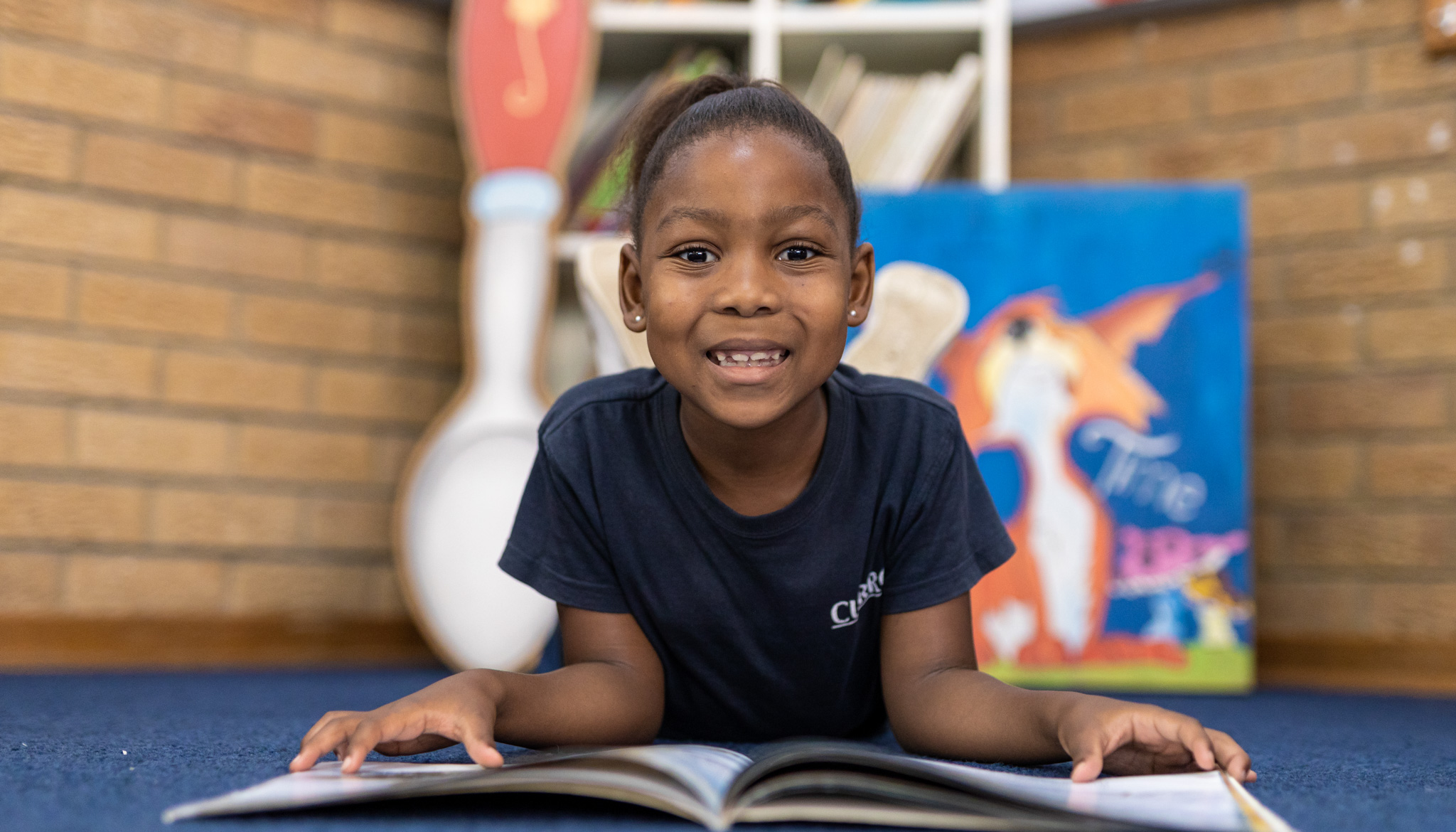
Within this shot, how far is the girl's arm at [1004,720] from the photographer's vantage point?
0.68m

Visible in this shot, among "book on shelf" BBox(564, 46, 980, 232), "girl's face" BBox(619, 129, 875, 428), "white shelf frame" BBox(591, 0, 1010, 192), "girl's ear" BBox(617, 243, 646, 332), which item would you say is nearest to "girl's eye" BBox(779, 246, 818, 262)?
"girl's face" BBox(619, 129, 875, 428)

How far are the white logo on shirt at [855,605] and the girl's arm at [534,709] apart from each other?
137 millimetres

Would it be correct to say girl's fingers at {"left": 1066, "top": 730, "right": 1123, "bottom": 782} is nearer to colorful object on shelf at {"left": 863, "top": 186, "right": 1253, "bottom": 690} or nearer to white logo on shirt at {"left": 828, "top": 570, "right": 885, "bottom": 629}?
white logo on shirt at {"left": 828, "top": 570, "right": 885, "bottom": 629}

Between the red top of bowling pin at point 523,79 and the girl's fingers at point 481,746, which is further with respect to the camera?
the red top of bowling pin at point 523,79

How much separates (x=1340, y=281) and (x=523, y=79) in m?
1.26

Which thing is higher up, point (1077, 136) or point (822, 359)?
point (1077, 136)

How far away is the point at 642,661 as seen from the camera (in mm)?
892

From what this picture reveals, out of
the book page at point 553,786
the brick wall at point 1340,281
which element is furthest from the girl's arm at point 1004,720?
the brick wall at point 1340,281

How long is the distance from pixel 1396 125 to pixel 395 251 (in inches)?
61.4

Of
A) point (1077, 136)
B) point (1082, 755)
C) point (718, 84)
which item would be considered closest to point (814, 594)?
point (1082, 755)

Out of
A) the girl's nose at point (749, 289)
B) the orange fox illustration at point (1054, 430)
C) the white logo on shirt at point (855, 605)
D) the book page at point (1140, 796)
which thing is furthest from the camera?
the orange fox illustration at point (1054, 430)

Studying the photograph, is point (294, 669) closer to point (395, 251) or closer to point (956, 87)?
point (395, 251)

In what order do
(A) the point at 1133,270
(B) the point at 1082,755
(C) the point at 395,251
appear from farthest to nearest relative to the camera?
(C) the point at 395,251
(A) the point at 1133,270
(B) the point at 1082,755

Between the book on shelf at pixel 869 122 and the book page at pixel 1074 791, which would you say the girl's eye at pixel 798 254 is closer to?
the book page at pixel 1074 791
